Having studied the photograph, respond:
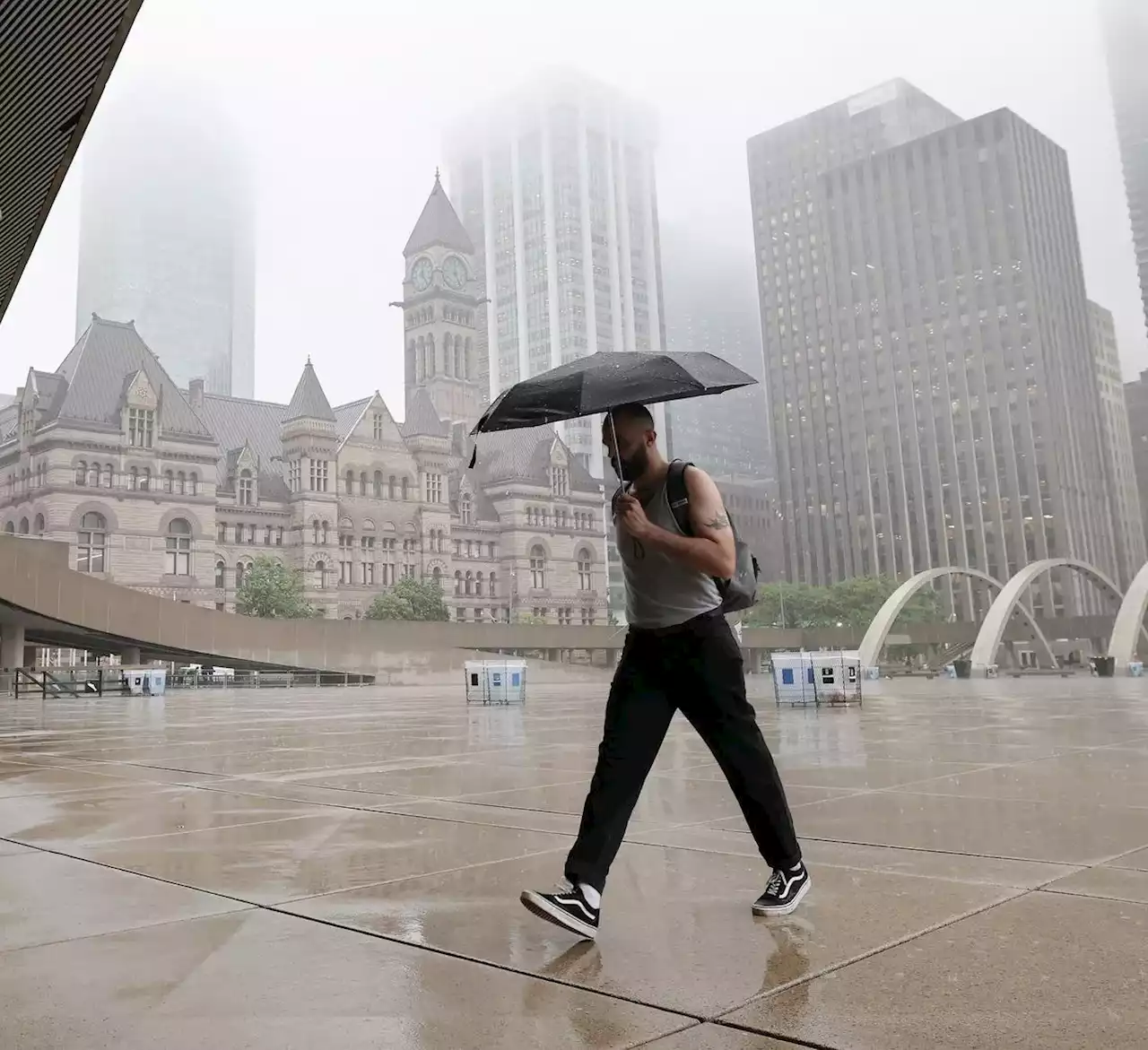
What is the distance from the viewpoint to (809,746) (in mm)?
9203

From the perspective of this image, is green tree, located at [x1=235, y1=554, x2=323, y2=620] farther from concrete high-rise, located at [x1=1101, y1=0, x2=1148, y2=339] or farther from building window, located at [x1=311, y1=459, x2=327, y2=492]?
concrete high-rise, located at [x1=1101, y1=0, x2=1148, y2=339]

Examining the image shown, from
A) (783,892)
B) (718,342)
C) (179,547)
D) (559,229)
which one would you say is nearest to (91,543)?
(179,547)

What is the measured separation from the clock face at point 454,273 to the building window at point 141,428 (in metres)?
43.8

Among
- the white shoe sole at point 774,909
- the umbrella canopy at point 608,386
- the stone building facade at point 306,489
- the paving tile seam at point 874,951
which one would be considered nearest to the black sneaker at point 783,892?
the white shoe sole at point 774,909

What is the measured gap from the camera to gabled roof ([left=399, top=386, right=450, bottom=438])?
323 feet

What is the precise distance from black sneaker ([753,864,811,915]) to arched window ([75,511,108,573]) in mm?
81064

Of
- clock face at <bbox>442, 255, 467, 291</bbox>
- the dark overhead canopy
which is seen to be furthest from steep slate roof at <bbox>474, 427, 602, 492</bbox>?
the dark overhead canopy

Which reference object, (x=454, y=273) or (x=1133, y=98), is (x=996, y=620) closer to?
(x=454, y=273)

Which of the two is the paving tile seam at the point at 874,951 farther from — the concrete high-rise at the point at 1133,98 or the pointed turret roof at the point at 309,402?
the concrete high-rise at the point at 1133,98

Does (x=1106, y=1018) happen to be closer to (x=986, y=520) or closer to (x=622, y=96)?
(x=986, y=520)

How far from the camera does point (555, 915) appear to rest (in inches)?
116

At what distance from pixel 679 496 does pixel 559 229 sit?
150 m

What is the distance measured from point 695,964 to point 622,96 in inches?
7363

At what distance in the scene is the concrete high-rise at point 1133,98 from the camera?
150375 mm
